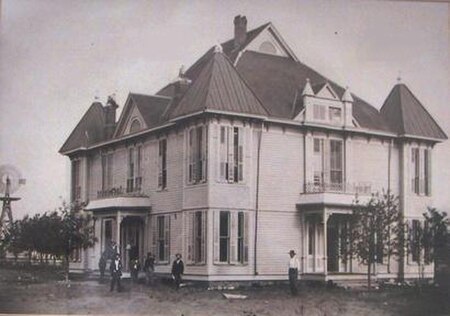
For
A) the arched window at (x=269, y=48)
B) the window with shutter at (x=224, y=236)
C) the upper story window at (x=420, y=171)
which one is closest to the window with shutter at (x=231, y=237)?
the window with shutter at (x=224, y=236)

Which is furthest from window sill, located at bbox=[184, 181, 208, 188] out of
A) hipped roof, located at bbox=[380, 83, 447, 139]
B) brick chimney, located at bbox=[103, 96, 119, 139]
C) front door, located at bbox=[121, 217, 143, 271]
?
hipped roof, located at bbox=[380, 83, 447, 139]

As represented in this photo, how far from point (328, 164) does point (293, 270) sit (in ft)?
3.68

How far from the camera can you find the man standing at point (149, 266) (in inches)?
297

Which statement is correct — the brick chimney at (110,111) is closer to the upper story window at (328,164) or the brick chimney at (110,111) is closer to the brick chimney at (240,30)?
the brick chimney at (240,30)

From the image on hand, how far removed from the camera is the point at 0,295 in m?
7.09

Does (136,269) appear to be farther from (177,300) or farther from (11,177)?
(11,177)

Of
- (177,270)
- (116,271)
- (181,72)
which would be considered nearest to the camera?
(116,271)

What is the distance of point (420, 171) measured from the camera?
8141 millimetres

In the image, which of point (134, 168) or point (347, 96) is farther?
point (347, 96)

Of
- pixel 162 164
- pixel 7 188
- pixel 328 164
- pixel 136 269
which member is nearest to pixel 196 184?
pixel 162 164

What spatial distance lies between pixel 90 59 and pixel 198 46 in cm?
103

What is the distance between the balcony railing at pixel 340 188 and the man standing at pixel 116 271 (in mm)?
1952

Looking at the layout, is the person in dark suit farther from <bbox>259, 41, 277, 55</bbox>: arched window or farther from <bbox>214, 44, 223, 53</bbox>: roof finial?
<bbox>259, 41, 277, 55</bbox>: arched window

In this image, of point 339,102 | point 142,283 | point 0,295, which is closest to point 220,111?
point 339,102
